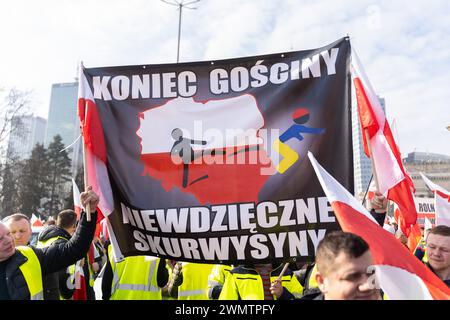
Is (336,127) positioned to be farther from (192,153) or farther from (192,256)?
(192,256)

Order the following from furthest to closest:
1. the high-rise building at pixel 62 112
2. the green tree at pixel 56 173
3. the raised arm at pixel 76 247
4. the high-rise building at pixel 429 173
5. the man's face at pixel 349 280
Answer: the high-rise building at pixel 62 112
the high-rise building at pixel 429 173
the green tree at pixel 56 173
the raised arm at pixel 76 247
the man's face at pixel 349 280

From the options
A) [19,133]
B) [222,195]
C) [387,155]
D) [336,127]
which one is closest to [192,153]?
[222,195]

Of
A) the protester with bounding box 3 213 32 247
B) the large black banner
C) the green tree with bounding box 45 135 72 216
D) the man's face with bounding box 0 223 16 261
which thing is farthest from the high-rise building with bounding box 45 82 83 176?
the man's face with bounding box 0 223 16 261

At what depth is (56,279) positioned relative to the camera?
13.8 ft

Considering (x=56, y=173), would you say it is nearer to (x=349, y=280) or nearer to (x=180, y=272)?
(x=180, y=272)

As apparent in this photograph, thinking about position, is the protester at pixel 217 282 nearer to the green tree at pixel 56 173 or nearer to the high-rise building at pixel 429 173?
the green tree at pixel 56 173

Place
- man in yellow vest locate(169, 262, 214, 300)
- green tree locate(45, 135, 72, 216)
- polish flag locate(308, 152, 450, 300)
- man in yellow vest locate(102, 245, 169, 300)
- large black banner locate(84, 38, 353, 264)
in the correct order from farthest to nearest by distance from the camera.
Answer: green tree locate(45, 135, 72, 216) → man in yellow vest locate(169, 262, 214, 300) → man in yellow vest locate(102, 245, 169, 300) → large black banner locate(84, 38, 353, 264) → polish flag locate(308, 152, 450, 300)

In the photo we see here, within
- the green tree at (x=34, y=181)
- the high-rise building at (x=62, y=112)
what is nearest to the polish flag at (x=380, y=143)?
the green tree at (x=34, y=181)

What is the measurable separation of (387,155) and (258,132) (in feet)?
3.98

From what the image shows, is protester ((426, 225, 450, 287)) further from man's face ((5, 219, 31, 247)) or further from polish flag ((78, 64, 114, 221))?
man's face ((5, 219, 31, 247))

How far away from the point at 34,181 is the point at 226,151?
159ft

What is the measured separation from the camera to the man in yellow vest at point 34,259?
11.3ft

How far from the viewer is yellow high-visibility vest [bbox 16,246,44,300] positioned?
11.5 ft

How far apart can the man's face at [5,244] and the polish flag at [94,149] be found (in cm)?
78
